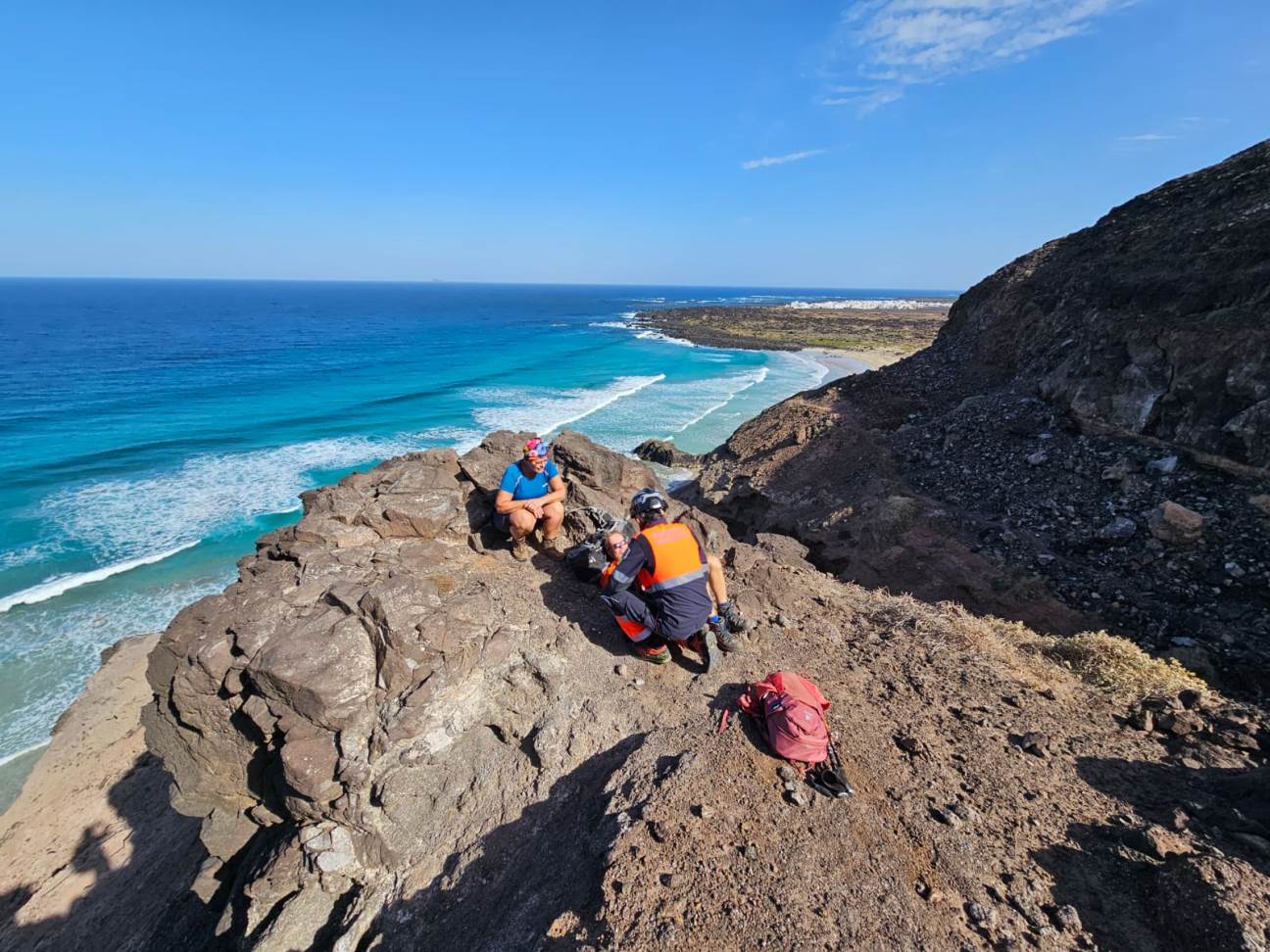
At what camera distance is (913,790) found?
4277 millimetres

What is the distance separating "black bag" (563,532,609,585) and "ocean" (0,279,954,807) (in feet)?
35.4

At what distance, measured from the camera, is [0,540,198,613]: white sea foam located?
13922 mm

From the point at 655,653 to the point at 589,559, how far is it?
1497 mm

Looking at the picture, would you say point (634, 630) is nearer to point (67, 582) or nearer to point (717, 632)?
point (717, 632)

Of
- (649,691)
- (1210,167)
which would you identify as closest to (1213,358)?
(1210,167)

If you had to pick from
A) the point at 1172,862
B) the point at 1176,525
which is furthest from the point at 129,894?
the point at 1176,525

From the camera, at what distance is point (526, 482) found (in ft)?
23.2

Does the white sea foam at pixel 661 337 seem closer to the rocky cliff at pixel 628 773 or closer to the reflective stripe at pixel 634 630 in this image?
the rocky cliff at pixel 628 773

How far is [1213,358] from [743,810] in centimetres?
1209

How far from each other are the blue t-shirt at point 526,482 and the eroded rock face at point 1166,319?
11.2 metres

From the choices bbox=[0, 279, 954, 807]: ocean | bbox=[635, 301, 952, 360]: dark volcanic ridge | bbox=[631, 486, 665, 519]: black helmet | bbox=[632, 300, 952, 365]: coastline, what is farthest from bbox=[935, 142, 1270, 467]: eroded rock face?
bbox=[635, 301, 952, 360]: dark volcanic ridge

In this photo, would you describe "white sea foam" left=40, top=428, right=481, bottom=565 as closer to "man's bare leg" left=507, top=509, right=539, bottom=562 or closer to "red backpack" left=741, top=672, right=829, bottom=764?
"man's bare leg" left=507, top=509, right=539, bottom=562

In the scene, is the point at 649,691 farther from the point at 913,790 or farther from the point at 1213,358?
the point at 1213,358

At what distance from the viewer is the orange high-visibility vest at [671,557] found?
508cm
